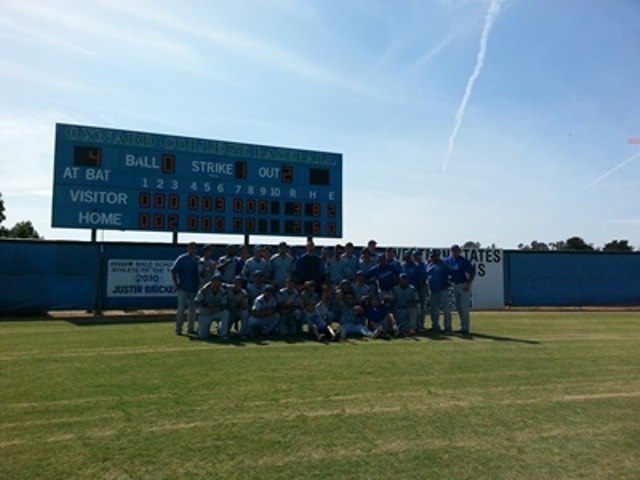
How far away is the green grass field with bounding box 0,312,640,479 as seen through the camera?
3873 mm

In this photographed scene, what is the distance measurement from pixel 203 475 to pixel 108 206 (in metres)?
14.9

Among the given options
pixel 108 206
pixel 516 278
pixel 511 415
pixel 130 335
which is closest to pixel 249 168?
pixel 108 206

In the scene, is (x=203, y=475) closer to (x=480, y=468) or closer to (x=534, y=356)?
(x=480, y=468)

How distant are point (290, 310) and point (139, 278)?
7920 millimetres

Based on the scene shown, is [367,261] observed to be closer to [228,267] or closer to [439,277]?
[439,277]

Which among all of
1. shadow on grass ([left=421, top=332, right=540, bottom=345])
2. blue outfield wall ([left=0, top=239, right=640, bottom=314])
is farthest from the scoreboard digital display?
shadow on grass ([left=421, top=332, right=540, bottom=345])

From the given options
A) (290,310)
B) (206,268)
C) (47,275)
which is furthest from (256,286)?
(47,275)

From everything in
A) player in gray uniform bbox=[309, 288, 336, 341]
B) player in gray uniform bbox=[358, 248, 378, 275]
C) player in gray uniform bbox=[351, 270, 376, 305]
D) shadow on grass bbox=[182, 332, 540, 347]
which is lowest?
shadow on grass bbox=[182, 332, 540, 347]

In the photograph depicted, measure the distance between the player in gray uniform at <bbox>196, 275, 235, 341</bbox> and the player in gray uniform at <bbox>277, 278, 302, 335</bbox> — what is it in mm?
1170

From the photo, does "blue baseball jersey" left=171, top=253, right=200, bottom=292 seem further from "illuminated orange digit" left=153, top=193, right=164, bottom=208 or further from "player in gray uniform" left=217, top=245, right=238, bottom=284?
"illuminated orange digit" left=153, top=193, right=164, bottom=208

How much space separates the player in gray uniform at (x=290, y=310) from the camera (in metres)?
11.2

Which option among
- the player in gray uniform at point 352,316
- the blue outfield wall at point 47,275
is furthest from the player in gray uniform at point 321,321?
the blue outfield wall at point 47,275

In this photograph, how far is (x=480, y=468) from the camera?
12.6 ft

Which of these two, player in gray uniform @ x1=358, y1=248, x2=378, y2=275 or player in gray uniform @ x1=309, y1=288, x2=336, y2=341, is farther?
player in gray uniform @ x1=358, y1=248, x2=378, y2=275
